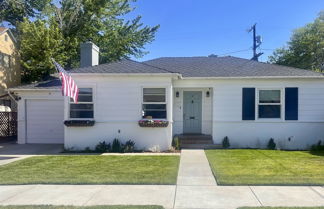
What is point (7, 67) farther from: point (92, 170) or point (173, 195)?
point (173, 195)

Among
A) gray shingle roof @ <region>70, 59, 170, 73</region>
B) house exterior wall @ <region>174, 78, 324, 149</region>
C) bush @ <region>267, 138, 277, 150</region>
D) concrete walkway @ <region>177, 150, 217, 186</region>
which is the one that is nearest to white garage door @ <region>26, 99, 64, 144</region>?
gray shingle roof @ <region>70, 59, 170, 73</region>

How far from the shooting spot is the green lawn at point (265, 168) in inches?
251

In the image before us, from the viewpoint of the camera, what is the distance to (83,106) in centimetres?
1150

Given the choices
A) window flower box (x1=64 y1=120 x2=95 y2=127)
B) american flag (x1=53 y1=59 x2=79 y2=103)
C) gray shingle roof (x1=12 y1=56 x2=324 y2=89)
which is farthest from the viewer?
gray shingle roof (x1=12 y1=56 x2=324 y2=89)

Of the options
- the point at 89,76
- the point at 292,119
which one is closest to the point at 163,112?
the point at 89,76

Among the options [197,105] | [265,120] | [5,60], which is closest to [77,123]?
[197,105]

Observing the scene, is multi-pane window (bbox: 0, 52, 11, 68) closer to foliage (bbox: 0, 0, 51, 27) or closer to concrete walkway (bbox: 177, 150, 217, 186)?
foliage (bbox: 0, 0, 51, 27)

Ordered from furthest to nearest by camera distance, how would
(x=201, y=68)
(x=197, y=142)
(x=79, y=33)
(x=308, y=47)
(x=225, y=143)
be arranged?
(x=308, y=47)
(x=79, y=33)
(x=201, y=68)
(x=197, y=142)
(x=225, y=143)

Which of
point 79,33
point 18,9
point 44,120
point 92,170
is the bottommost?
point 92,170

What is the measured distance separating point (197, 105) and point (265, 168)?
5.74m

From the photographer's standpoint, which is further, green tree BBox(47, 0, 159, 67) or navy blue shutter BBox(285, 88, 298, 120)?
green tree BBox(47, 0, 159, 67)

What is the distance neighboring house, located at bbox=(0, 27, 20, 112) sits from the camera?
16.8 meters

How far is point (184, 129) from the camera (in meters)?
13.0

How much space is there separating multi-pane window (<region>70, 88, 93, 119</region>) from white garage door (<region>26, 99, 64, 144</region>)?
269 cm
